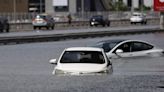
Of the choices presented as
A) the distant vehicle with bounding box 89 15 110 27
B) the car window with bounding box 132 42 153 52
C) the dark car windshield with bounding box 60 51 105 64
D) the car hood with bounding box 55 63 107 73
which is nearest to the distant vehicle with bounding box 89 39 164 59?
the car window with bounding box 132 42 153 52

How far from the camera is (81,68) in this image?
15.8 meters

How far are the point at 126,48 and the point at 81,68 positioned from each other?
30.0 ft

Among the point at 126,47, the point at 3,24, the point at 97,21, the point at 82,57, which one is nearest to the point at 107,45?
the point at 126,47

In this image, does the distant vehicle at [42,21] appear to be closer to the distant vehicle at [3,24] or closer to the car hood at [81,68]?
the distant vehicle at [3,24]

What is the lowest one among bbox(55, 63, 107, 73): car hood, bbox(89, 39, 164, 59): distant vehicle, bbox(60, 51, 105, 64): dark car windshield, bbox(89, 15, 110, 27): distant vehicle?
bbox(89, 15, 110, 27): distant vehicle

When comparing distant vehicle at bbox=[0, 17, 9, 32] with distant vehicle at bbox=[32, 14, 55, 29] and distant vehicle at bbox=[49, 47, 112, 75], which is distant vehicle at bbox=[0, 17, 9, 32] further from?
distant vehicle at bbox=[49, 47, 112, 75]

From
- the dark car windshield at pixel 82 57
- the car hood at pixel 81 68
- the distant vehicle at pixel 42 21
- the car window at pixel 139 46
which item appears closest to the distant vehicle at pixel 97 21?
the distant vehicle at pixel 42 21

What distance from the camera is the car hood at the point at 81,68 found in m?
15.8

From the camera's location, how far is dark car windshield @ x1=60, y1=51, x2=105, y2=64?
16.5 metres

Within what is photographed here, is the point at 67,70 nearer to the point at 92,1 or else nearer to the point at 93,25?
the point at 93,25

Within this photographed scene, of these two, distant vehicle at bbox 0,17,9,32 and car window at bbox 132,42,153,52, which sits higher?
car window at bbox 132,42,153,52

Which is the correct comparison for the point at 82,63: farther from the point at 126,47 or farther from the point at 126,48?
the point at 126,48

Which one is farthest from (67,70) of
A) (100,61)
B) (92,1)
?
(92,1)

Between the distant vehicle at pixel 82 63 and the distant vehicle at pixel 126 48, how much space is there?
631 cm
